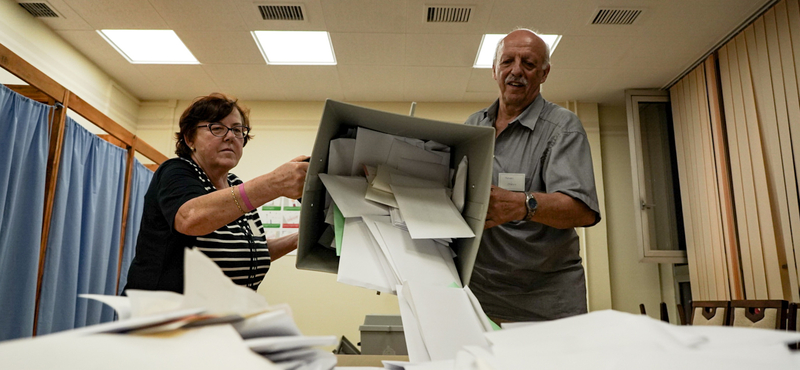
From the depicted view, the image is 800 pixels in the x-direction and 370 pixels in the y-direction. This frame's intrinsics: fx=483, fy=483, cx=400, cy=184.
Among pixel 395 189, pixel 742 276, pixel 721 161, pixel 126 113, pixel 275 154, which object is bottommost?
pixel 742 276

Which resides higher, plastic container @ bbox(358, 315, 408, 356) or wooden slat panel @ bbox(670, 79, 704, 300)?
wooden slat panel @ bbox(670, 79, 704, 300)

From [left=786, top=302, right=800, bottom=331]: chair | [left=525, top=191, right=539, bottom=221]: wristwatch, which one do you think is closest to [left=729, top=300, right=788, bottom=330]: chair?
[left=786, top=302, right=800, bottom=331]: chair

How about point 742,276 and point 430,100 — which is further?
point 430,100

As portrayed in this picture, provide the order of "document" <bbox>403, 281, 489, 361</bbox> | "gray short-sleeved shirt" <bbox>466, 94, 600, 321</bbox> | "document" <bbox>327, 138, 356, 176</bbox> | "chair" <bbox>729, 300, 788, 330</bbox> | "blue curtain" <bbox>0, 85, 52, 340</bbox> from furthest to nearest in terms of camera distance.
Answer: "chair" <bbox>729, 300, 788, 330</bbox>
"blue curtain" <bbox>0, 85, 52, 340</bbox>
"gray short-sleeved shirt" <bbox>466, 94, 600, 321</bbox>
"document" <bbox>327, 138, 356, 176</bbox>
"document" <bbox>403, 281, 489, 361</bbox>

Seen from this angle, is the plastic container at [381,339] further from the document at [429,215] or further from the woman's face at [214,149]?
the document at [429,215]

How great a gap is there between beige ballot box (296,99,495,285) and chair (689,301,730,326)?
2409mm

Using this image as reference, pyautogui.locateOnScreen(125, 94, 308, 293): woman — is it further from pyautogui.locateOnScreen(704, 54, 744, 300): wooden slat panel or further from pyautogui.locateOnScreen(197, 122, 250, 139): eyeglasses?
pyautogui.locateOnScreen(704, 54, 744, 300): wooden slat panel

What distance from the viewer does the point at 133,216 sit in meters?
3.05

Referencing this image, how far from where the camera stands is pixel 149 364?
27 cm

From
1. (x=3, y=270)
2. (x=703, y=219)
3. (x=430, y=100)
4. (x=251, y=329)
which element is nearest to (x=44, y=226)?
(x=3, y=270)

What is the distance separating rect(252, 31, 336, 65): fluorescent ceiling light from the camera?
3506 millimetres

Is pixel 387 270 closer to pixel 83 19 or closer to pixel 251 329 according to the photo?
pixel 251 329

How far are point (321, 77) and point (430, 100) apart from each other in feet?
3.55

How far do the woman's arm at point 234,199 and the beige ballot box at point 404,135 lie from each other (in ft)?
0.18
